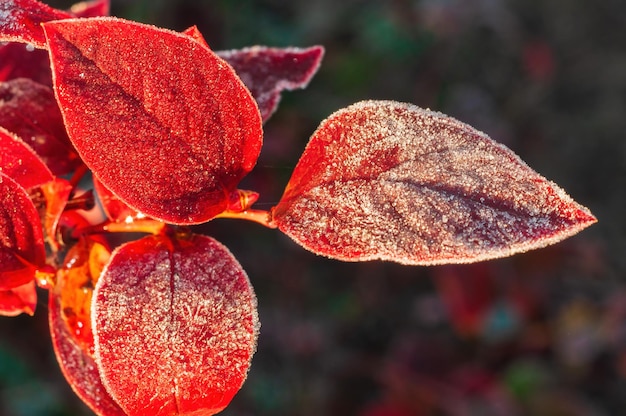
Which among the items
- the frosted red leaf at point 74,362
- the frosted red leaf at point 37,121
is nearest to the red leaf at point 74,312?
the frosted red leaf at point 74,362

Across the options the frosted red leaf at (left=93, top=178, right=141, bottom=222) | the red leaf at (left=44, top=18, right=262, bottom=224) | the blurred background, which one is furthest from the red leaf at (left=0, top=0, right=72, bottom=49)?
the blurred background

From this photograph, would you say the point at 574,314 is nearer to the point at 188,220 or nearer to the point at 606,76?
the point at 606,76

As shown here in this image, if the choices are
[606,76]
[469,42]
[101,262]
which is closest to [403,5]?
[469,42]

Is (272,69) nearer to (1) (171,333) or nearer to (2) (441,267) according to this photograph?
(1) (171,333)

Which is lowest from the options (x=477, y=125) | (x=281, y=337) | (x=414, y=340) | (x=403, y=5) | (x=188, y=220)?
(x=281, y=337)

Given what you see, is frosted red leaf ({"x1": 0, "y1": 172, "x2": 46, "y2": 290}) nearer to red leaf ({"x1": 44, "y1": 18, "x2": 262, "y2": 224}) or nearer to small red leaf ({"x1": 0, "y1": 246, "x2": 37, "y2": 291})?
small red leaf ({"x1": 0, "y1": 246, "x2": 37, "y2": 291})

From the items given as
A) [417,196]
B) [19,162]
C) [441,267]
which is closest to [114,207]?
[19,162]

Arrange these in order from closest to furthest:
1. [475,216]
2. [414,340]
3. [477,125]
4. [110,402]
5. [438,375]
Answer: [475,216], [110,402], [438,375], [414,340], [477,125]
